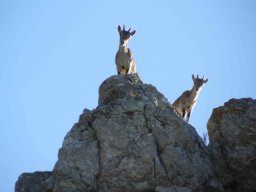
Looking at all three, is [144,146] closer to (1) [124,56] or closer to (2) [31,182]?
(2) [31,182]

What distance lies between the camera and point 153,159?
36.2 feet

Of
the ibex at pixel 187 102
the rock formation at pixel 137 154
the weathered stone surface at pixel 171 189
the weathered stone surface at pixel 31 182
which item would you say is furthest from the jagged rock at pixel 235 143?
the ibex at pixel 187 102

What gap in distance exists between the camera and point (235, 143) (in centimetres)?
1242

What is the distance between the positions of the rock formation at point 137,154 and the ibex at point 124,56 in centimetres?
692

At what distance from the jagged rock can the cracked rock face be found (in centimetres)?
59

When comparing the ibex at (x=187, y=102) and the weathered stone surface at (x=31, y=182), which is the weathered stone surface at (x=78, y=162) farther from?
the ibex at (x=187, y=102)

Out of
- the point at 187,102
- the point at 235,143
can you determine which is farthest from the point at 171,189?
the point at 187,102

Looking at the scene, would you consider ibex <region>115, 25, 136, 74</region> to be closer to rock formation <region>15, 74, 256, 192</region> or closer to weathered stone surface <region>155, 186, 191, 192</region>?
rock formation <region>15, 74, 256, 192</region>

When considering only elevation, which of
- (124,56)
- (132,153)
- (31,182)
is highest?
(124,56)

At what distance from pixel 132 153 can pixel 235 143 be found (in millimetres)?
3135

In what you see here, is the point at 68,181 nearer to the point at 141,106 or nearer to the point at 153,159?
the point at 153,159

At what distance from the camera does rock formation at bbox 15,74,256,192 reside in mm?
10633

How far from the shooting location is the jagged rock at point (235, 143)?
38.5 ft

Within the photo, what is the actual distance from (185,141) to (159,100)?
1.70m
